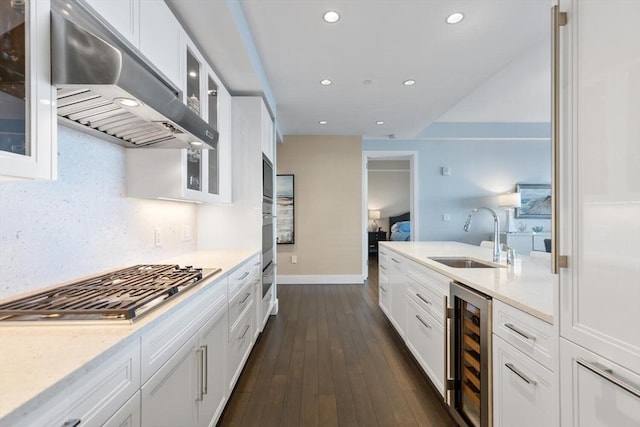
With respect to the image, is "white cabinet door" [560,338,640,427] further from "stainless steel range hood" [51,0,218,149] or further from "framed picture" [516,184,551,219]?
"framed picture" [516,184,551,219]

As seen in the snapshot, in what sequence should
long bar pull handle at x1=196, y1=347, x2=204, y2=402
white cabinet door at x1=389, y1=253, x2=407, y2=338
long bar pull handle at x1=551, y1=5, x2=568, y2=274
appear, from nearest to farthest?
1. long bar pull handle at x1=551, y1=5, x2=568, y2=274
2. long bar pull handle at x1=196, y1=347, x2=204, y2=402
3. white cabinet door at x1=389, y1=253, x2=407, y2=338

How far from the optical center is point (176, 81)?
5.67 feet

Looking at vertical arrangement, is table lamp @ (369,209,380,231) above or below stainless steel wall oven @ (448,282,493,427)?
above

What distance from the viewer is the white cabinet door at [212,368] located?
1400mm

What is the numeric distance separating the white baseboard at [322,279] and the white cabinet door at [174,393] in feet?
12.8

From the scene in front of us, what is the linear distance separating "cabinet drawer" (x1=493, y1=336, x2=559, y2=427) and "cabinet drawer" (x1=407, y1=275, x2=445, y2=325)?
0.52 m

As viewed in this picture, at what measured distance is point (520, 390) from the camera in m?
1.20

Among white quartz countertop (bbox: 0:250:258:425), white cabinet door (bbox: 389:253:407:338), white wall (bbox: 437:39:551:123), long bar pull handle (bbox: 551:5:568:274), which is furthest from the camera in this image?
white wall (bbox: 437:39:551:123)

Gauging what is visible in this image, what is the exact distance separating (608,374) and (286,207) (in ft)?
15.3

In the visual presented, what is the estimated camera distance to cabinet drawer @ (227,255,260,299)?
1887 mm

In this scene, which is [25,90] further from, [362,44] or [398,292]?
[398,292]

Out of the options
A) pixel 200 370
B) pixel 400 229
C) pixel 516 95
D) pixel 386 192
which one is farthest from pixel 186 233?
pixel 386 192

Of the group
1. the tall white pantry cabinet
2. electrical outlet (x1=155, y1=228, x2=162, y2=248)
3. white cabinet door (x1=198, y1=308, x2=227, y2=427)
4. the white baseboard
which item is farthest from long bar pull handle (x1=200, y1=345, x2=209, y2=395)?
the white baseboard

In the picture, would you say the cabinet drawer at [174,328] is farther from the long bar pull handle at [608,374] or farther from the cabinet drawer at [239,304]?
the long bar pull handle at [608,374]
